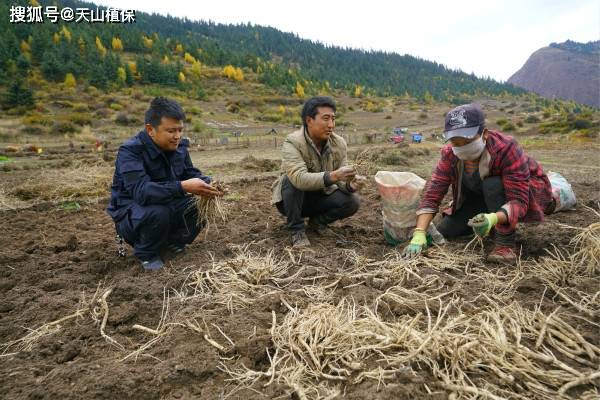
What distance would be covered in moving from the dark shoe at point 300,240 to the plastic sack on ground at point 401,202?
1.99 feet

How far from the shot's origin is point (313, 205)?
3.09m

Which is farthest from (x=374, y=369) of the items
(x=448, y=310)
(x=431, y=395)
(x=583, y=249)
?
(x=583, y=249)

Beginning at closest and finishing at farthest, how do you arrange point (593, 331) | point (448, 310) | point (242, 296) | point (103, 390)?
point (103, 390)
point (593, 331)
point (448, 310)
point (242, 296)

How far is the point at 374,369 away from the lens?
4.39 ft

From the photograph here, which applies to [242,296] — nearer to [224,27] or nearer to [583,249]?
[583,249]

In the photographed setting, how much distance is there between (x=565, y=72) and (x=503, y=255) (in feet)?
487

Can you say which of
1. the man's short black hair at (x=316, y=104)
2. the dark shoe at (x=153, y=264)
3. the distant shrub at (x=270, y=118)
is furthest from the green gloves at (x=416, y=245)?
the distant shrub at (x=270, y=118)

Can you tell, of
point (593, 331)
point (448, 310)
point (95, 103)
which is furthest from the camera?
point (95, 103)

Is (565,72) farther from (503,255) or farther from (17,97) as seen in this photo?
(503,255)

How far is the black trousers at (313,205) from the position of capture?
292cm

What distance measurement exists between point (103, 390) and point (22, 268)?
5.89ft

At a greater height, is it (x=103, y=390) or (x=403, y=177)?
(x=403, y=177)

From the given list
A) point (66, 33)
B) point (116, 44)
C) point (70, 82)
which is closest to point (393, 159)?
point (70, 82)

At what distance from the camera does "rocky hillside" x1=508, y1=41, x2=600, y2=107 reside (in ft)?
357
